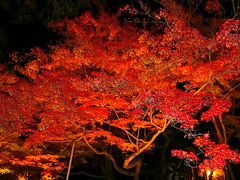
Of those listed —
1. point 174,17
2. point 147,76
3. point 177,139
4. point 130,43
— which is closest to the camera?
point 147,76

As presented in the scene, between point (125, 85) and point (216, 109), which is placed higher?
point (125, 85)

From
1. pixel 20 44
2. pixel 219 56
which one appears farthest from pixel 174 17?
pixel 20 44

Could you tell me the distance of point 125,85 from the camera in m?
10.7

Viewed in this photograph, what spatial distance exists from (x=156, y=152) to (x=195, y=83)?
963 cm

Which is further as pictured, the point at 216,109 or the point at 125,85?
the point at 216,109

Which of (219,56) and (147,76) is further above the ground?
(219,56)

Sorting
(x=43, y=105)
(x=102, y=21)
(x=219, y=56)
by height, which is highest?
(x=102, y=21)

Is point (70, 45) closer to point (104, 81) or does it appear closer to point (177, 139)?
point (104, 81)

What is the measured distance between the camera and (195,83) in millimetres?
12117

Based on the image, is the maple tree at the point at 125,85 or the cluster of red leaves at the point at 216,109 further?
the cluster of red leaves at the point at 216,109

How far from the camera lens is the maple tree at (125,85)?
33.8 feet

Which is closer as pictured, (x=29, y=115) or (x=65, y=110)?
(x=65, y=110)

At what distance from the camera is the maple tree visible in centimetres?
1031

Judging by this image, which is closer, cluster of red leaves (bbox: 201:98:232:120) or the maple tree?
the maple tree
